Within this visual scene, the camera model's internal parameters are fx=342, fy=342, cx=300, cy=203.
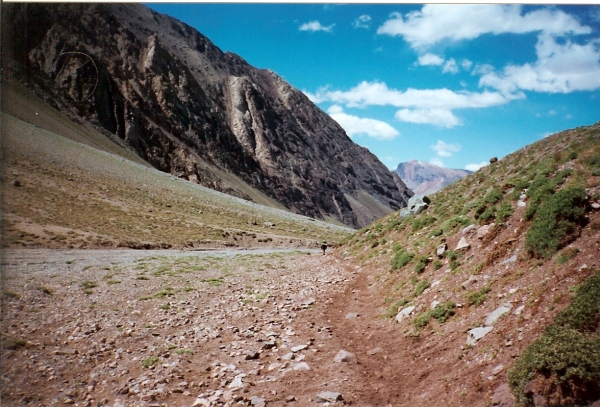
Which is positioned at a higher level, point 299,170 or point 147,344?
point 299,170

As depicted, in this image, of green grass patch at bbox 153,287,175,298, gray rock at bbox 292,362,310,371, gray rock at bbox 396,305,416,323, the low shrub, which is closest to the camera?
gray rock at bbox 292,362,310,371

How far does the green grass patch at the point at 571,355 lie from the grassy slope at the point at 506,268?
0.07 meters

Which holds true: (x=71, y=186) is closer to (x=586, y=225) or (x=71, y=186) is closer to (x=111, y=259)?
(x=111, y=259)

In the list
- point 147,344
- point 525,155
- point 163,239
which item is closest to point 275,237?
point 163,239

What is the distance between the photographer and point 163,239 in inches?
1544

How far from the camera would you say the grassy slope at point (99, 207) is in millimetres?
33312

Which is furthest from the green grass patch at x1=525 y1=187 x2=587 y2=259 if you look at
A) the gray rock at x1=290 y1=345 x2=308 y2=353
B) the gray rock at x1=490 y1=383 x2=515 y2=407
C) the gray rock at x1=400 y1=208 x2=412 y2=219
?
the gray rock at x1=400 y1=208 x2=412 y2=219

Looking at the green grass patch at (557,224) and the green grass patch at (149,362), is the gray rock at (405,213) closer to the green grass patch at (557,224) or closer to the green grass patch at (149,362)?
the green grass patch at (557,224)

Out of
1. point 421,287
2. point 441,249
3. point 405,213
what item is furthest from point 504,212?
point 405,213

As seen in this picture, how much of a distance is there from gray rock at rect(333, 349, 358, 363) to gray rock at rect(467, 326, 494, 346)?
318cm

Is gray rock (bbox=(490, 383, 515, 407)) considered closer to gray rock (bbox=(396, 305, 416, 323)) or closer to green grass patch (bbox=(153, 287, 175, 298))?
gray rock (bbox=(396, 305, 416, 323))

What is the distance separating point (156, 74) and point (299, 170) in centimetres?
8129

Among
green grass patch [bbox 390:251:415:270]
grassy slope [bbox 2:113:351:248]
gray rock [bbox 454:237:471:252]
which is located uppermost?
gray rock [bbox 454:237:471:252]

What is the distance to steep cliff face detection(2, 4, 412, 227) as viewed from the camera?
10625 cm
